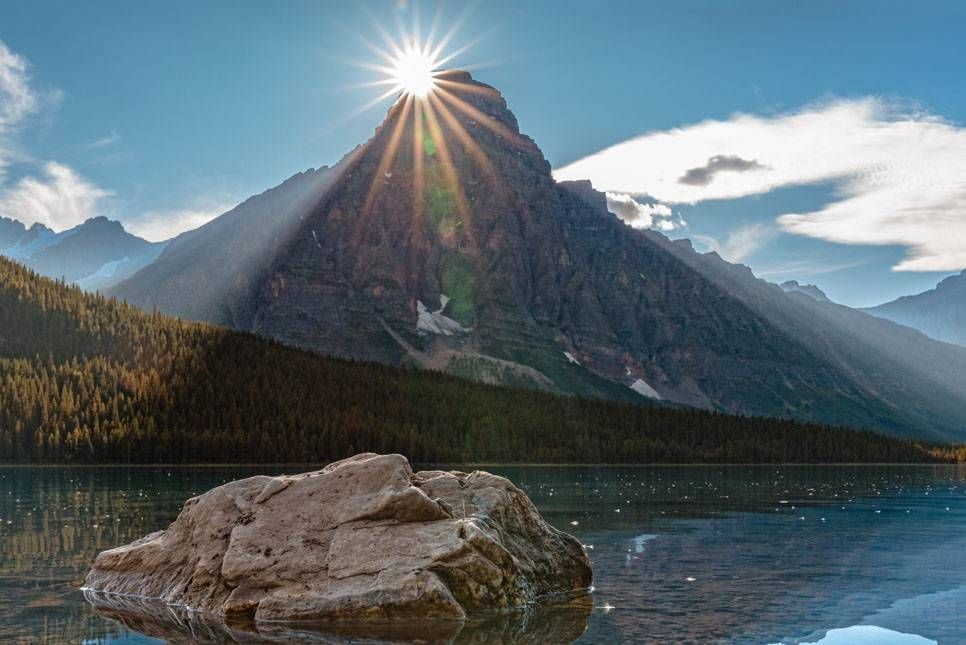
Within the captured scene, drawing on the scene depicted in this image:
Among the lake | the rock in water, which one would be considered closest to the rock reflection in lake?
the lake

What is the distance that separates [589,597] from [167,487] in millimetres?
82140

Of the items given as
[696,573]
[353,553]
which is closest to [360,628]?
[353,553]

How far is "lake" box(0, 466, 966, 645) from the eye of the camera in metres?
26.9

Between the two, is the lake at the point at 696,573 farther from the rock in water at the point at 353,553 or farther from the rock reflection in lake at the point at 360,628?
the rock in water at the point at 353,553

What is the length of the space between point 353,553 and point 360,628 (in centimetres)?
289

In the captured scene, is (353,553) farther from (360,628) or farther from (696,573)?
(696,573)

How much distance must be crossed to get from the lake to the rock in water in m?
1.57

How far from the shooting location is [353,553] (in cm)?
2930

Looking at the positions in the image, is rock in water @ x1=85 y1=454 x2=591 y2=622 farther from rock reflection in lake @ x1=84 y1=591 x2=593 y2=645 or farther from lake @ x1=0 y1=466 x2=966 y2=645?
lake @ x1=0 y1=466 x2=966 y2=645

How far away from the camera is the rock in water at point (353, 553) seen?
1110 inches

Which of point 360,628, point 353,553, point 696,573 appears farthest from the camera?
point 696,573

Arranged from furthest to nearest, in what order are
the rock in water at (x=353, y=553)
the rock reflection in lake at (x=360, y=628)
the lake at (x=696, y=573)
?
the rock in water at (x=353, y=553), the lake at (x=696, y=573), the rock reflection in lake at (x=360, y=628)

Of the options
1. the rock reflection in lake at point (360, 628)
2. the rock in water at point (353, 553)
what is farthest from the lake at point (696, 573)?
the rock in water at point (353, 553)

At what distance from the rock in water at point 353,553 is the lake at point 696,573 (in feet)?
5.14
